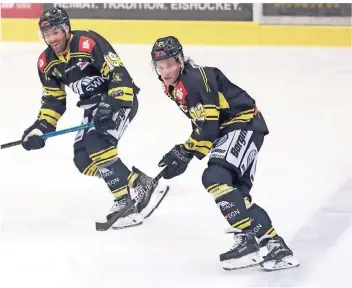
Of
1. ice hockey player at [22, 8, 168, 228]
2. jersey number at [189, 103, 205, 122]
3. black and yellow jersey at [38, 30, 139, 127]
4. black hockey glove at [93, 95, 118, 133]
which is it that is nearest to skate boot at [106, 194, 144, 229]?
ice hockey player at [22, 8, 168, 228]

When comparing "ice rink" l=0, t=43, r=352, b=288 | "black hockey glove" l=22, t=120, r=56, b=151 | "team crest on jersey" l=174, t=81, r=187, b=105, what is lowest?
"ice rink" l=0, t=43, r=352, b=288

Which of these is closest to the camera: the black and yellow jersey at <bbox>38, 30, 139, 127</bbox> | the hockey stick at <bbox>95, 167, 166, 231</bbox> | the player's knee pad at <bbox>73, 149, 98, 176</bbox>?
the hockey stick at <bbox>95, 167, 166, 231</bbox>

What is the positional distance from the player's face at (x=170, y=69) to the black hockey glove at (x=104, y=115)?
624 mm

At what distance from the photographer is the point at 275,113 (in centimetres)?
689

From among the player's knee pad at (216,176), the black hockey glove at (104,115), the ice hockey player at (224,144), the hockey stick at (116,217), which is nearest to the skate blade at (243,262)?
the ice hockey player at (224,144)

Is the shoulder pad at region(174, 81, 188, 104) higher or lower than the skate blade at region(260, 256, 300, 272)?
higher

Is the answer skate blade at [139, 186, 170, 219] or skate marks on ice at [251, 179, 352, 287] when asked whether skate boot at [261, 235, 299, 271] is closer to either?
skate marks on ice at [251, 179, 352, 287]

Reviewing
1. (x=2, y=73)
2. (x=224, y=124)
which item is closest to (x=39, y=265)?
(x=224, y=124)

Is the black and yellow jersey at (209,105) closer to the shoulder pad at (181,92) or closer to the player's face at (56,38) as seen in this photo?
the shoulder pad at (181,92)

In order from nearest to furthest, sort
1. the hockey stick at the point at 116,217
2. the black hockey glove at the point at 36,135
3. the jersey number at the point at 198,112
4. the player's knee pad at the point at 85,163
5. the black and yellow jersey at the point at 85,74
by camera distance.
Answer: the jersey number at the point at 198,112
the hockey stick at the point at 116,217
the black and yellow jersey at the point at 85,74
the black hockey glove at the point at 36,135
the player's knee pad at the point at 85,163

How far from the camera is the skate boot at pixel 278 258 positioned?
395 centimetres

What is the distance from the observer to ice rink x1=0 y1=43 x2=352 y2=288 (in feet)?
13.1

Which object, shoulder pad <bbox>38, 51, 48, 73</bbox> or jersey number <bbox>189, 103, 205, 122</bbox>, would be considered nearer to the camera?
jersey number <bbox>189, 103, 205, 122</bbox>

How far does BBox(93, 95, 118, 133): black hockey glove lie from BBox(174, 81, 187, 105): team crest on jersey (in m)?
0.63
